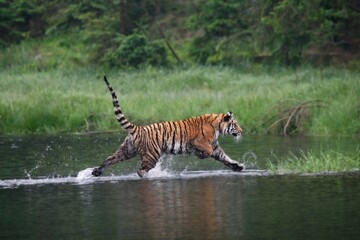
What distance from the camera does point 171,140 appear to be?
580 inches

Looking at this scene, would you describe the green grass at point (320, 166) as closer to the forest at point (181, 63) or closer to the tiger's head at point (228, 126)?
the tiger's head at point (228, 126)

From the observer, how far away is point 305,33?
28172 mm

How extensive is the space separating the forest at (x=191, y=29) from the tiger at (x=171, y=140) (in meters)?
12.3

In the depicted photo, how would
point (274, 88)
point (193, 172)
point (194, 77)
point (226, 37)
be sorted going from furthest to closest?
point (226, 37) → point (194, 77) → point (274, 88) → point (193, 172)

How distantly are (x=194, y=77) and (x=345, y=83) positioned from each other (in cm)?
569

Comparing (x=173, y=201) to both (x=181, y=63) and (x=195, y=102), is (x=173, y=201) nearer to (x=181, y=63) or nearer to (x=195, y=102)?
(x=195, y=102)

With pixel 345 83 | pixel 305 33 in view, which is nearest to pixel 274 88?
pixel 345 83

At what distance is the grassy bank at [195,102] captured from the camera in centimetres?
2067

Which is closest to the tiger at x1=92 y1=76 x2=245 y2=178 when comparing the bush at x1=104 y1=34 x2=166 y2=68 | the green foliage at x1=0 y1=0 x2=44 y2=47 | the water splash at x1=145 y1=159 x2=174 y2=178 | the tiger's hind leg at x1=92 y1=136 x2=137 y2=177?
the tiger's hind leg at x1=92 y1=136 x2=137 y2=177

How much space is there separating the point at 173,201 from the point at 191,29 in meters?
21.6

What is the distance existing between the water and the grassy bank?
11.3 ft

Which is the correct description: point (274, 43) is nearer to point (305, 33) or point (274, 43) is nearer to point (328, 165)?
point (305, 33)

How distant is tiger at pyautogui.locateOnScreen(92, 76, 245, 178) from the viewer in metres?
14.4

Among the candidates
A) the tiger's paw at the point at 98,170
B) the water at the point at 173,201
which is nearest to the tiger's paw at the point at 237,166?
the water at the point at 173,201
